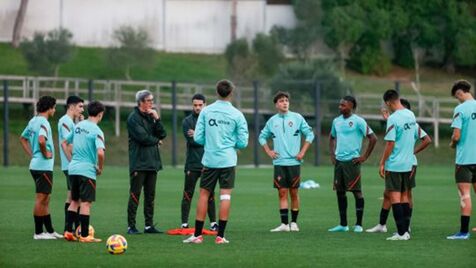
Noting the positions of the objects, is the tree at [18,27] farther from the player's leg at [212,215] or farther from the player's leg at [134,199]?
the player's leg at [134,199]

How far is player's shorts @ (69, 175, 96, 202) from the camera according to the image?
53.0 ft

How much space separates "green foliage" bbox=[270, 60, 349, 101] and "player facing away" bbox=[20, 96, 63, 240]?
29195 millimetres

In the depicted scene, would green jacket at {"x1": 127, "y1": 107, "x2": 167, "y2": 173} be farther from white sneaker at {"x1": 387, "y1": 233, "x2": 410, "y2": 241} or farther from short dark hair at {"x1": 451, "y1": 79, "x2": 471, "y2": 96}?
short dark hair at {"x1": 451, "y1": 79, "x2": 471, "y2": 96}

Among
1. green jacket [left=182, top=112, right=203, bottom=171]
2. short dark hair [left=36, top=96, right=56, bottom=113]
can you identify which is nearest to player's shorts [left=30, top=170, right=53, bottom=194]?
short dark hair [left=36, top=96, right=56, bottom=113]

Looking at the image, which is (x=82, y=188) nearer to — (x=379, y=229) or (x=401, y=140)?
(x=401, y=140)

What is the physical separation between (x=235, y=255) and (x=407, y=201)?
3256mm

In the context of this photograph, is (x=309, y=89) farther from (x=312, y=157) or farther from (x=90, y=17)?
(x=90, y=17)

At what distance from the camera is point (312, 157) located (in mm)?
46344

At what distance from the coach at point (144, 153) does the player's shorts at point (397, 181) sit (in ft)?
10.9

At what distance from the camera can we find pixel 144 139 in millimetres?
17547

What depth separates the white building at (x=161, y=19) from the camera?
207 ft

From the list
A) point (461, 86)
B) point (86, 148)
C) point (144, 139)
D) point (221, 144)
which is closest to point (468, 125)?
point (461, 86)

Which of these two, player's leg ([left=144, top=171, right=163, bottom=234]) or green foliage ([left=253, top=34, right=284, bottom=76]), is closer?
player's leg ([left=144, top=171, right=163, bottom=234])

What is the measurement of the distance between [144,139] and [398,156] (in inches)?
143
